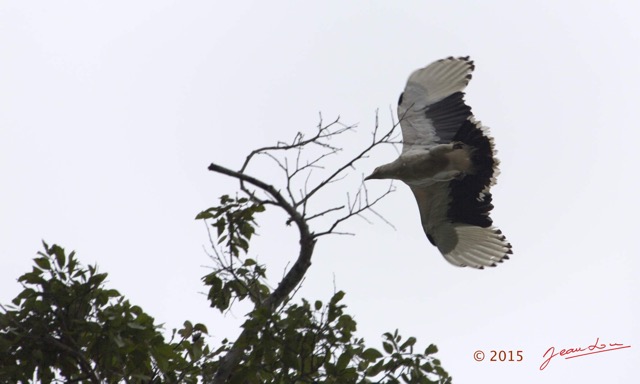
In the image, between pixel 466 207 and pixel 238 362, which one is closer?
pixel 238 362

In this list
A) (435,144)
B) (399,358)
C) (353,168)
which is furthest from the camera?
(435,144)

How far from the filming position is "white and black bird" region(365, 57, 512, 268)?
785 cm

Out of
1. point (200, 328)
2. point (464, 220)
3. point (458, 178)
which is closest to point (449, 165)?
point (458, 178)

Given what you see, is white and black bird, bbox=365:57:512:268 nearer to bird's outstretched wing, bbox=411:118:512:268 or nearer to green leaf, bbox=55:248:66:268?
bird's outstretched wing, bbox=411:118:512:268

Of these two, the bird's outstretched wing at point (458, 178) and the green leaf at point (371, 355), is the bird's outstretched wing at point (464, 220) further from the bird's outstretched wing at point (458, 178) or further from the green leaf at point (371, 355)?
the green leaf at point (371, 355)

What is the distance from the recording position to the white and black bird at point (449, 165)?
785 cm

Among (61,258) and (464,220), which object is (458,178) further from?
(61,258)

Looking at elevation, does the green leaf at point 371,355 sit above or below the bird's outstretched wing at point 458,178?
below

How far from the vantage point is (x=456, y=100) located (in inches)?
315

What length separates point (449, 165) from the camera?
7891 mm

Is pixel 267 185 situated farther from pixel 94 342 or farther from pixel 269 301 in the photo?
pixel 94 342

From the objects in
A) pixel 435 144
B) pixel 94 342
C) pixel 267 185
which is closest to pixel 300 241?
pixel 267 185

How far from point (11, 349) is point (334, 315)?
5.84 ft

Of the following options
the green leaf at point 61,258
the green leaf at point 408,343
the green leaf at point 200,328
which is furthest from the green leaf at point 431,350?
the green leaf at point 61,258
